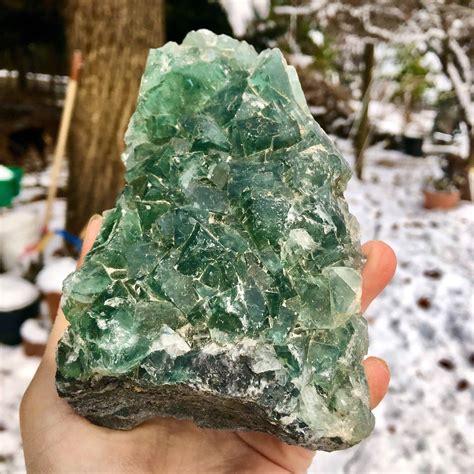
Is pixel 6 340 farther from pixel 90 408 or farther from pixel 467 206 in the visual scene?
pixel 467 206

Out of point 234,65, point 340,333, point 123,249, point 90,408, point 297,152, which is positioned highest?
point 234,65

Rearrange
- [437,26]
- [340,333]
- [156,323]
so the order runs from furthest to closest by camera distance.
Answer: [437,26]
[340,333]
[156,323]

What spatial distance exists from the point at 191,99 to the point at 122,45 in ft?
6.10

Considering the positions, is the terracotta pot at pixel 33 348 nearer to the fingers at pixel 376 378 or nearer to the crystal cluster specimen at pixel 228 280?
the crystal cluster specimen at pixel 228 280

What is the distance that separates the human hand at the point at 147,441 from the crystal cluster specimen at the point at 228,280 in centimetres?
8

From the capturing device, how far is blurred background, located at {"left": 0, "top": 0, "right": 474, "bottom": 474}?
263 cm

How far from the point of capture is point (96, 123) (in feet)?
9.86

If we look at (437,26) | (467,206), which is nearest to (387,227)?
(467,206)

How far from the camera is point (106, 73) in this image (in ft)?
9.62

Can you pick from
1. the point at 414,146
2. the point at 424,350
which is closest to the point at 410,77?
the point at 414,146

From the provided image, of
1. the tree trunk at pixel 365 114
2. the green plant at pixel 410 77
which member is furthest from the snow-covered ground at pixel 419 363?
the green plant at pixel 410 77

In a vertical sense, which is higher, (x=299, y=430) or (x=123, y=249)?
(x=123, y=249)

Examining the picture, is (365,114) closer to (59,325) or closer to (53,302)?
(53,302)

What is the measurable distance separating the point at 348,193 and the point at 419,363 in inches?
119
